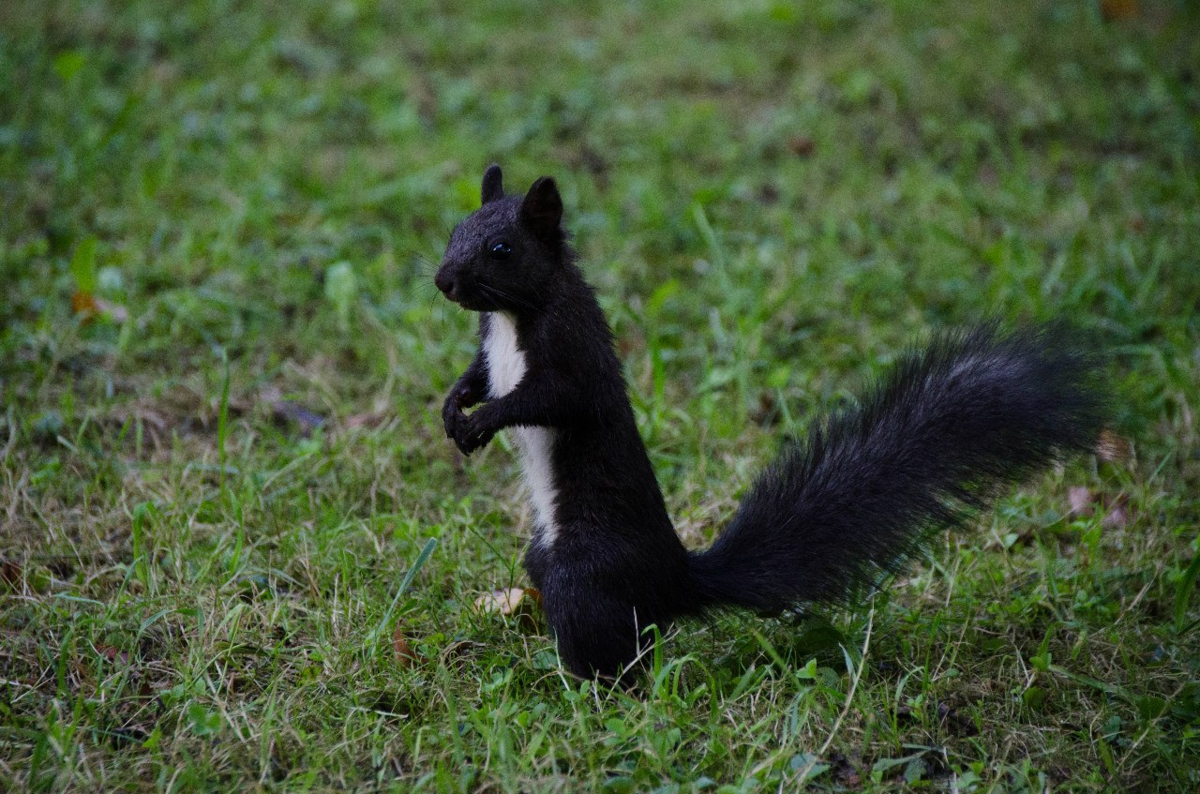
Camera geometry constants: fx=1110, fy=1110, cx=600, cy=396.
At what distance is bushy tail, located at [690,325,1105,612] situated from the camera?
7.53 feet

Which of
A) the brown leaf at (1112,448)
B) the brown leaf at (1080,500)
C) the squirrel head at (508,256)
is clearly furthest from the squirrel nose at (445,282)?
the brown leaf at (1080,500)

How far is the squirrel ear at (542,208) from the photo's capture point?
2402 millimetres

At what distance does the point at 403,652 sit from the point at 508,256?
0.88 metres

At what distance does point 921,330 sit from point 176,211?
291 cm

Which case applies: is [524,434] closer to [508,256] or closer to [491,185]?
[508,256]

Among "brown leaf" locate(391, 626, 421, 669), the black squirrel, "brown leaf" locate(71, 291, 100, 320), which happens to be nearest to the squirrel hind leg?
the black squirrel

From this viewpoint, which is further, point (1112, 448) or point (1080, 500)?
point (1080, 500)

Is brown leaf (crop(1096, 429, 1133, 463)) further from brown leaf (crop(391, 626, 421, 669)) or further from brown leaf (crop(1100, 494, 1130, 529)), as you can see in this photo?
brown leaf (crop(391, 626, 421, 669))

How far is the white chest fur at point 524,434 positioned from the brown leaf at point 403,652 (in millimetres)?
366

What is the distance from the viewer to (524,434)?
98.9 inches

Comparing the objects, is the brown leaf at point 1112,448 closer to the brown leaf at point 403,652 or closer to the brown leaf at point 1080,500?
the brown leaf at point 1080,500

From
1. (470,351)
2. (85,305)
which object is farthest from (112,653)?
(85,305)

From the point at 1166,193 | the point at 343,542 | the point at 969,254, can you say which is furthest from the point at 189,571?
the point at 1166,193

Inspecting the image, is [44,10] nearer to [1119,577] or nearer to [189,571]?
[189,571]
